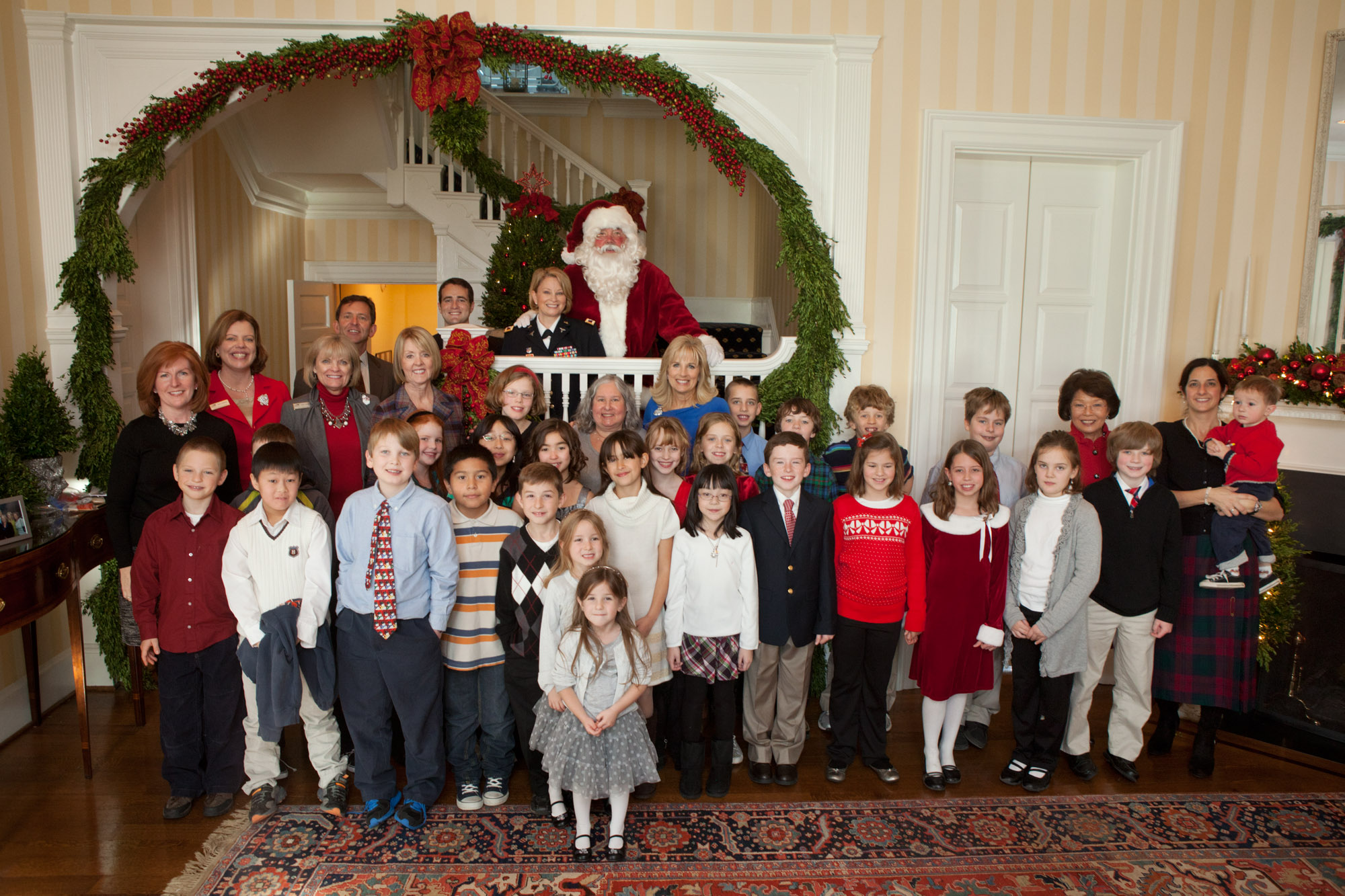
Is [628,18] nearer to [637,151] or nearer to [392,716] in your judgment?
[392,716]

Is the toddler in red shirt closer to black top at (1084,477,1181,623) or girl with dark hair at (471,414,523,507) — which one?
black top at (1084,477,1181,623)

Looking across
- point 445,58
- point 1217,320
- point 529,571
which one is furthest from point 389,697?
point 1217,320

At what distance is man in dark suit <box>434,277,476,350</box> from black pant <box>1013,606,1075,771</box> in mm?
3105

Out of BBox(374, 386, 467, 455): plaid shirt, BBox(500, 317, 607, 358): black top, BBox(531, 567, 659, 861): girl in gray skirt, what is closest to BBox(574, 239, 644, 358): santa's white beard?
BBox(500, 317, 607, 358): black top

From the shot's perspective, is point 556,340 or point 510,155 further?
point 510,155

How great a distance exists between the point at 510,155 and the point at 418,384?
468cm

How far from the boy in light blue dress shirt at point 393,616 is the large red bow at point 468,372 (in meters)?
0.95

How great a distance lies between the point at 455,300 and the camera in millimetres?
4496

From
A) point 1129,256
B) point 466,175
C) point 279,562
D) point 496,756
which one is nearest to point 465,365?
point 279,562

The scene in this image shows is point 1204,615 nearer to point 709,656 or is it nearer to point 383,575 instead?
point 709,656

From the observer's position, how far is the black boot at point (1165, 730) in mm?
3582

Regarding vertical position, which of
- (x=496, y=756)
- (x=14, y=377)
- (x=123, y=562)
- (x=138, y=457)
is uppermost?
(x=14, y=377)

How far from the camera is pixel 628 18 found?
3.93 meters

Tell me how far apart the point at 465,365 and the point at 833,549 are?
1895mm
